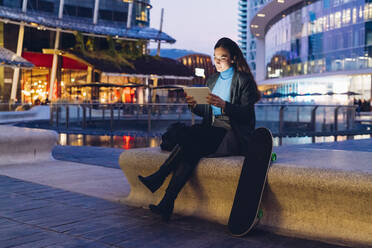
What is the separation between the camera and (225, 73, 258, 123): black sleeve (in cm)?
460

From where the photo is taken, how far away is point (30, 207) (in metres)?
5.36

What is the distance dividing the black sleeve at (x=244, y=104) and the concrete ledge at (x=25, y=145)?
5.53 m

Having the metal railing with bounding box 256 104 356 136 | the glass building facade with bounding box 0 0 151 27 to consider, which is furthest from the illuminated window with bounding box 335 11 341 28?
the metal railing with bounding box 256 104 356 136

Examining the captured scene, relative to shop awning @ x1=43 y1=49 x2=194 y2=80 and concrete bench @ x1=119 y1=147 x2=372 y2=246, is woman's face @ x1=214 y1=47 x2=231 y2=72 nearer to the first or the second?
concrete bench @ x1=119 y1=147 x2=372 y2=246

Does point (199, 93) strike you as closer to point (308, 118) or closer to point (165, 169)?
point (165, 169)

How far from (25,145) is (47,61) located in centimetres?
4151

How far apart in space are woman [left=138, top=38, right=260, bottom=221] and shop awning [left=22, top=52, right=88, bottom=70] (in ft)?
150

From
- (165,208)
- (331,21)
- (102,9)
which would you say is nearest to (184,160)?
(165,208)

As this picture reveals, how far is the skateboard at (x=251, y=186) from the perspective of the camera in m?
4.12

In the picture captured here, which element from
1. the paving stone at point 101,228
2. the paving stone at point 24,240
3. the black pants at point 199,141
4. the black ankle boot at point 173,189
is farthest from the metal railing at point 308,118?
the paving stone at point 24,240

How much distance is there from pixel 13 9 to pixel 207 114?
144 ft

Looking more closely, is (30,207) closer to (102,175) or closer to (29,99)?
(102,175)

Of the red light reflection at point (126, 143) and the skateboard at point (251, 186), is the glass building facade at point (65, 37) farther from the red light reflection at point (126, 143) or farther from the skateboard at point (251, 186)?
the skateboard at point (251, 186)

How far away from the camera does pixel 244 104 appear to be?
4.75 m
